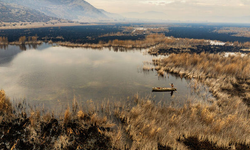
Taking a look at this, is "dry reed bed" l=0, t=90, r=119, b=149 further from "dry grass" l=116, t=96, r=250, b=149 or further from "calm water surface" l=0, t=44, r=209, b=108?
"calm water surface" l=0, t=44, r=209, b=108

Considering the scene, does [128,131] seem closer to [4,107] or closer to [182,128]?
[182,128]

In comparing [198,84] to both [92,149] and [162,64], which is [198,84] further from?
[92,149]


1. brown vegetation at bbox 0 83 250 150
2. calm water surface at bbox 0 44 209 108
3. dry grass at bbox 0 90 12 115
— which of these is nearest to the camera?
brown vegetation at bbox 0 83 250 150

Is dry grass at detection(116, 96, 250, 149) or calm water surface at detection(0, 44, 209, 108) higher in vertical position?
calm water surface at detection(0, 44, 209, 108)

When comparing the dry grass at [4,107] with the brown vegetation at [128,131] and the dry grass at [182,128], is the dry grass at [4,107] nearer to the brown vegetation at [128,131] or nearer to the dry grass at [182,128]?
the brown vegetation at [128,131]

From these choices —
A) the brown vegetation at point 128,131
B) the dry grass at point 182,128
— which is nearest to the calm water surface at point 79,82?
the brown vegetation at point 128,131

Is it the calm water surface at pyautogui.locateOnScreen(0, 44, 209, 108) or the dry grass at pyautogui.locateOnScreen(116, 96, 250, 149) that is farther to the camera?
the calm water surface at pyautogui.locateOnScreen(0, 44, 209, 108)

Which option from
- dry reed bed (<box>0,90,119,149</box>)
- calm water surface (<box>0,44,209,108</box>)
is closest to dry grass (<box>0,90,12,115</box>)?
dry reed bed (<box>0,90,119,149</box>)

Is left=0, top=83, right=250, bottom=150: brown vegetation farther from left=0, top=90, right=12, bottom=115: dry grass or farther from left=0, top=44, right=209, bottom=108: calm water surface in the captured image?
left=0, top=44, right=209, bottom=108: calm water surface

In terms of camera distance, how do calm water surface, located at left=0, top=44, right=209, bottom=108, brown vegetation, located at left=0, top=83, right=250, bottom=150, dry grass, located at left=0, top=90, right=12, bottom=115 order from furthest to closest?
calm water surface, located at left=0, top=44, right=209, bottom=108 < dry grass, located at left=0, top=90, right=12, bottom=115 < brown vegetation, located at left=0, top=83, right=250, bottom=150

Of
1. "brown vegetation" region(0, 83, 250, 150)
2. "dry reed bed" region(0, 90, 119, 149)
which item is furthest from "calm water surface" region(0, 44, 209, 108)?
"brown vegetation" region(0, 83, 250, 150)

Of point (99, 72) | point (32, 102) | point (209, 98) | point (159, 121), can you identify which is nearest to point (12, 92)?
point (32, 102)

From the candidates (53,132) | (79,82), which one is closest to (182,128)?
(53,132)
